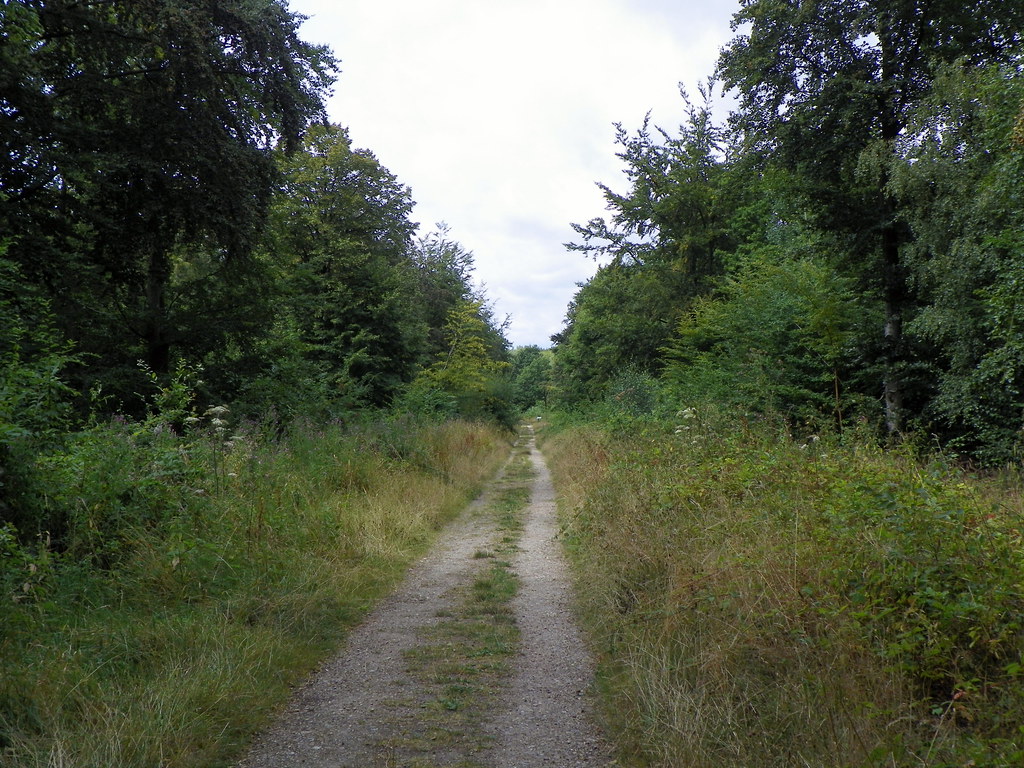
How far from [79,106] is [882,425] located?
1838 centimetres

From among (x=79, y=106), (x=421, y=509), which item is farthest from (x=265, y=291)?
(x=421, y=509)

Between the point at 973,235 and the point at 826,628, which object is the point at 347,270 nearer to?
the point at 973,235

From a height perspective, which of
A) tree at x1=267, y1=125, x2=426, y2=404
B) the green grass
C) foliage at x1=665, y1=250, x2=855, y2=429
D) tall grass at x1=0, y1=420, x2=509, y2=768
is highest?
tree at x1=267, y1=125, x2=426, y2=404

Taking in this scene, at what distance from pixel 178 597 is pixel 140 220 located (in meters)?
9.34

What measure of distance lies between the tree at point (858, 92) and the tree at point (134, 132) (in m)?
10.4

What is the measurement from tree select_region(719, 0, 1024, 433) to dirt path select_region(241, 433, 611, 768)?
450 inches

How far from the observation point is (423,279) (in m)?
37.9

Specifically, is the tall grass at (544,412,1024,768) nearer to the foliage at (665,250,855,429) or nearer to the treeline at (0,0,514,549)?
the treeline at (0,0,514,549)

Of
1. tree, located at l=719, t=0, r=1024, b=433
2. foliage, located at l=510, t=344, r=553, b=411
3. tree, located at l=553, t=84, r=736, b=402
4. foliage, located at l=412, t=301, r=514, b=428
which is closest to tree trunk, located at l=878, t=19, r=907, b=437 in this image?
tree, located at l=719, t=0, r=1024, b=433

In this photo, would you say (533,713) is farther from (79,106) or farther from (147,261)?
(147,261)

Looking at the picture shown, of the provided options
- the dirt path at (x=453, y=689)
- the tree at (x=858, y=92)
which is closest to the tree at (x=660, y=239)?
the tree at (x=858, y=92)

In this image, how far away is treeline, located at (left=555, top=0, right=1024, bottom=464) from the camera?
10.8m

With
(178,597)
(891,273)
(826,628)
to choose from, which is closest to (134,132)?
(178,597)

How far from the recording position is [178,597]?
504cm
